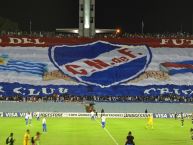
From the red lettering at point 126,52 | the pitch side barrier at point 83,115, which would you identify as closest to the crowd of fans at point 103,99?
the red lettering at point 126,52

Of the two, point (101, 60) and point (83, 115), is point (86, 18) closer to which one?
point (101, 60)

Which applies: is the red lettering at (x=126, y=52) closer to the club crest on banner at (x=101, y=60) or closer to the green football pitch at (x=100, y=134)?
the club crest on banner at (x=101, y=60)

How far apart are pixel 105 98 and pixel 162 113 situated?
11293mm

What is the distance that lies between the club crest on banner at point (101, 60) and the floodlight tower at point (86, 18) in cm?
1012

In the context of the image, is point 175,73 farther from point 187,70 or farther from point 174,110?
point 174,110

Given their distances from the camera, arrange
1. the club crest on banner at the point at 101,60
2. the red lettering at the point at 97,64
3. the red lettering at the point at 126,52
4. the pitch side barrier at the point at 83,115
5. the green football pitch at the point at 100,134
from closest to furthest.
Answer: the green football pitch at the point at 100,134, the pitch side barrier at the point at 83,115, the club crest on banner at the point at 101,60, the red lettering at the point at 97,64, the red lettering at the point at 126,52

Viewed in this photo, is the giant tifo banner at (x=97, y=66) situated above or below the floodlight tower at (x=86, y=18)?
below

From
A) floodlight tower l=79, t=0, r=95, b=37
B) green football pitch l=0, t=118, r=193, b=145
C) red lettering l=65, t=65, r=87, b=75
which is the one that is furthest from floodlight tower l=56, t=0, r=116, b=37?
green football pitch l=0, t=118, r=193, b=145

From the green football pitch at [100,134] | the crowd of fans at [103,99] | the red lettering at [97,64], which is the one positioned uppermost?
the red lettering at [97,64]

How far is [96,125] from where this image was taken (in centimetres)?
4669

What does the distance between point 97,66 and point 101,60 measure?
121cm

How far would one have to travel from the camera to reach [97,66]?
7212 centimetres

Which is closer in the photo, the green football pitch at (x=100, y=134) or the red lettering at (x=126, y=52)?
the green football pitch at (x=100, y=134)

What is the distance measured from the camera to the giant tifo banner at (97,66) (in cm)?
7019
